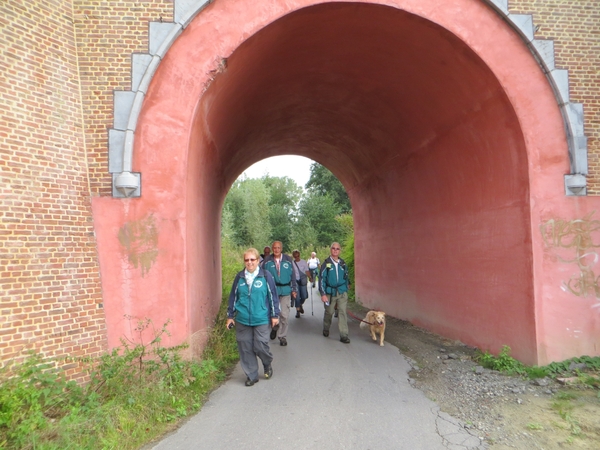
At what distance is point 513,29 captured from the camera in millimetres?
6848

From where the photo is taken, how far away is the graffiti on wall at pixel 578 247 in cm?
648

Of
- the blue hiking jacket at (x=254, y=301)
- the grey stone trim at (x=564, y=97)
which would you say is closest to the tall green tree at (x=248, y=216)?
the blue hiking jacket at (x=254, y=301)

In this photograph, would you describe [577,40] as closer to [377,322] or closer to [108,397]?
[377,322]

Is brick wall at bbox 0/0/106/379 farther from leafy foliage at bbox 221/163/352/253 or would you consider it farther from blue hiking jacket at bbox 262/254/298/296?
leafy foliage at bbox 221/163/352/253

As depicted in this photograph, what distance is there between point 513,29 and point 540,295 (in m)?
4.08

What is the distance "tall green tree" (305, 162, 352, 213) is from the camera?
135ft

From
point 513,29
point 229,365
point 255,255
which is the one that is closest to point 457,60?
point 513,29

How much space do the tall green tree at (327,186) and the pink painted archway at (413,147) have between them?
31.3m

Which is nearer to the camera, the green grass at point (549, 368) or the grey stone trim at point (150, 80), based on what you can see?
the grey stone trim at point (150, 80)

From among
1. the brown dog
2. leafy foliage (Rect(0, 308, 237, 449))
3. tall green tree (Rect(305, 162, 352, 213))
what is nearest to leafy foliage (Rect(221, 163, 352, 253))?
tall green tree (Rect(305, 162, 352, 213))

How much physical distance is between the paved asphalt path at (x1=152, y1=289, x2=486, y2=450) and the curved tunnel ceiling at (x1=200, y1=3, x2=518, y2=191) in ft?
13.7

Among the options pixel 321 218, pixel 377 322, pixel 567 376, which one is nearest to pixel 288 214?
pixel 321 218

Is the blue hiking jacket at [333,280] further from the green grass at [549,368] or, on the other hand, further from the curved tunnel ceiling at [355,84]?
the curved tunnel ceiling at [355,84]

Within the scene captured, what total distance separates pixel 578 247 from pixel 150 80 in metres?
6.62
